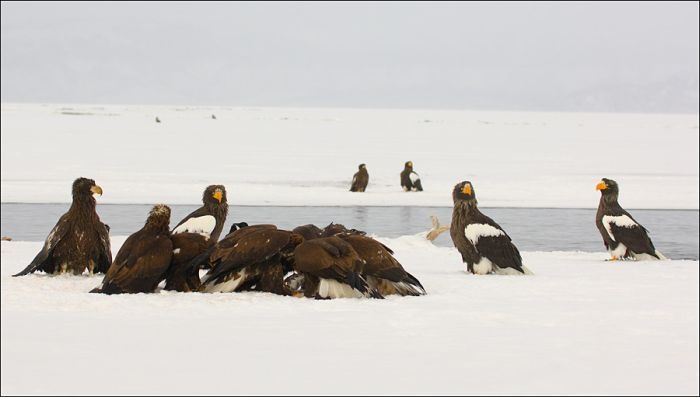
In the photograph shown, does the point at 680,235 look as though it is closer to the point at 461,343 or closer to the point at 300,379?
the point at 461,343

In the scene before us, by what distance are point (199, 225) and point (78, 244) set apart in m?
1.24

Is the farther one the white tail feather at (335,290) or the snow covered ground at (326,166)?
the snow covered ground at (326,166)

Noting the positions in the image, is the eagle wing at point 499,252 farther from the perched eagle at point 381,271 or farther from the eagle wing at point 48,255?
the eagle wing at point 48,255

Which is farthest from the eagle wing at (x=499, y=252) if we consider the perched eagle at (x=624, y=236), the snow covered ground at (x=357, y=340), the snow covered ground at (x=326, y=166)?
the snow covered ground at (x=326, y=166)

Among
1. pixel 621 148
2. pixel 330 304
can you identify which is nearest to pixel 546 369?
pixel 330 304

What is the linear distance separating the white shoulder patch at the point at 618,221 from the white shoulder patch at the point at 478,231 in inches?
91.8

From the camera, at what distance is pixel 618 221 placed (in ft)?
36.9

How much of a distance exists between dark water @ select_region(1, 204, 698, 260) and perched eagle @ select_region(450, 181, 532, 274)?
357 centimetres

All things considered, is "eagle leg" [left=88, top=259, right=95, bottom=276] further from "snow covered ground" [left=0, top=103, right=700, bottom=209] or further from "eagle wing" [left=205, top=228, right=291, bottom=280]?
"snow covered ground" [left=0, top=103, right=700, bottom=209]

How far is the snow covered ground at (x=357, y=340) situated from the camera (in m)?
4.43

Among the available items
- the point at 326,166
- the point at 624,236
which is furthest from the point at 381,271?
the point at 326,166

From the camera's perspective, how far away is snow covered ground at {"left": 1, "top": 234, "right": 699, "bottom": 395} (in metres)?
4.43

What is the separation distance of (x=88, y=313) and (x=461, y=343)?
86.2 inches

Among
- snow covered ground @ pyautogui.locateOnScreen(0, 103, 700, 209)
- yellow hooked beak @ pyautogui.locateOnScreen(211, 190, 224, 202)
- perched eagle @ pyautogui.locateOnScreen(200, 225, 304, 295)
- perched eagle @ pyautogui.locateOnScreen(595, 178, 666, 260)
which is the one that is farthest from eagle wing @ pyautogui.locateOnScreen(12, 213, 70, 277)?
snow covered ground @ pyautogui.locateOnScreen(0, 103, 700, 209)
